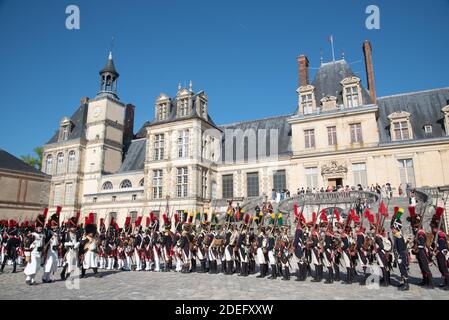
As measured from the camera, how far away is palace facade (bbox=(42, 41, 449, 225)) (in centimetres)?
2392

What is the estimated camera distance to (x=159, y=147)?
29.2 meters

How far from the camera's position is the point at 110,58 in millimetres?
36750

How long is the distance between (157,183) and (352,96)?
18.2 meters

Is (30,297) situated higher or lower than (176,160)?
lower

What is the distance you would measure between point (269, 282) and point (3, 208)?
32658 mm

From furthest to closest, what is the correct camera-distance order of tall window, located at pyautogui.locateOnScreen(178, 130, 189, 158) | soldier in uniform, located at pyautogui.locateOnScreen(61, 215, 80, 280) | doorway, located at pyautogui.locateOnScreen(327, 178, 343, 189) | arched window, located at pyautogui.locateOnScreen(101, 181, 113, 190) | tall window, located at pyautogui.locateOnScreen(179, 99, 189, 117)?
1. arched window, located at pyautogui.locateOnScreen(101, 181, 113, 190)
2. tall window, located at pyautogui.locateOnScreen(179, 99, 189, 117)
3. tall window, located at pyautogui.locateOnScreen(178, 130, 189, 158)
4. doorway, located at pyautogui.locateOnScreen(327, 178, 343, 189)
5. soldier in uniform, located at pyautogui.locateOnScreen(61, 215, 80, 280)

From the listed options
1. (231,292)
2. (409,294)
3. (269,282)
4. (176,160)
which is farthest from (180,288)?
(176,160)

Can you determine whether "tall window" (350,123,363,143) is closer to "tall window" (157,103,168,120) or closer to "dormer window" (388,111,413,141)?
"dormer window" (388,111,413,141)

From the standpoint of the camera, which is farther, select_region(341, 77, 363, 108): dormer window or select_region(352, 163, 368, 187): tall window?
select_region(341, 77, 363, 108): dormer window

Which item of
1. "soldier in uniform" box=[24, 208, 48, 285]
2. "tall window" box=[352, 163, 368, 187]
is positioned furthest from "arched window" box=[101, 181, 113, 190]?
"tall window" box=[352, 163, 368, 187]

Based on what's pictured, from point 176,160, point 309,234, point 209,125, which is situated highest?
point 209,125

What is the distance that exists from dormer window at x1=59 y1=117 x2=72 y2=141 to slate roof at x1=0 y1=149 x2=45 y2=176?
15.1 ft

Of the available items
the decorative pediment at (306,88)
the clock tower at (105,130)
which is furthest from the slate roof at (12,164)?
the decorative pediment at (306,88)
